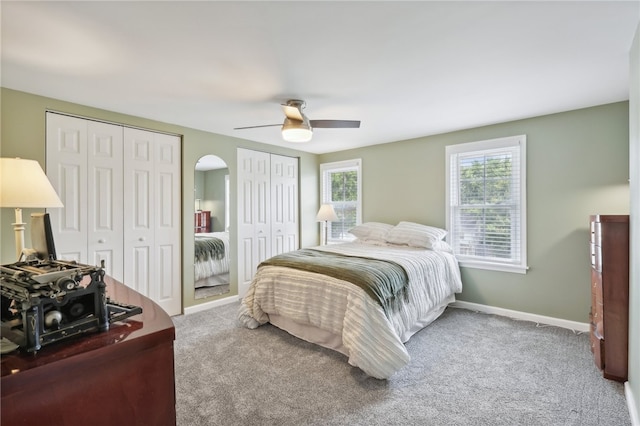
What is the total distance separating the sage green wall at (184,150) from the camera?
8.74ft

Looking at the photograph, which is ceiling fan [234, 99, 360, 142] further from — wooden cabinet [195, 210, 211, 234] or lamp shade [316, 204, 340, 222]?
lamp shade [316, 204, 340, 222]

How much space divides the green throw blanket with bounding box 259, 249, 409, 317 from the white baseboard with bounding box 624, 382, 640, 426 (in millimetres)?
1496

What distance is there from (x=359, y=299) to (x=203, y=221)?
249 cm

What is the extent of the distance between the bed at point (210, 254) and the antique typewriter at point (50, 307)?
299 centimetres

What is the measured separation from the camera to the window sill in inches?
142

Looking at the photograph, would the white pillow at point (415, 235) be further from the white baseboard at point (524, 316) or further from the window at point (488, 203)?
the white baseboard at point (524, 316)

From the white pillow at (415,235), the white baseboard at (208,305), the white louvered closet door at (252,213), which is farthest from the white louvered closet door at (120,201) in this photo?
the white pillow at (415,235)

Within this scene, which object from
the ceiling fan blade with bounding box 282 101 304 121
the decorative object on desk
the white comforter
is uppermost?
the ceiling fan blade with bounding box 282 101 304 121

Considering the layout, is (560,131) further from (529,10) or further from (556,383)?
(556,383)

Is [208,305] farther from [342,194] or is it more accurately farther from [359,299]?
[342,194]

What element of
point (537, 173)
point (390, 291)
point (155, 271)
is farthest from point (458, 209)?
point (155, 271)

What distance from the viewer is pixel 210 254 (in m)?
4.18

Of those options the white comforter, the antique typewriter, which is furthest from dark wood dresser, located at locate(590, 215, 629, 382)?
the antique typewriter

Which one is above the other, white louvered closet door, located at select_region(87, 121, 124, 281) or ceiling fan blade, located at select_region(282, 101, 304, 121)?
ceiling fan blade, located at select_region(282, 101, 304, 121)
